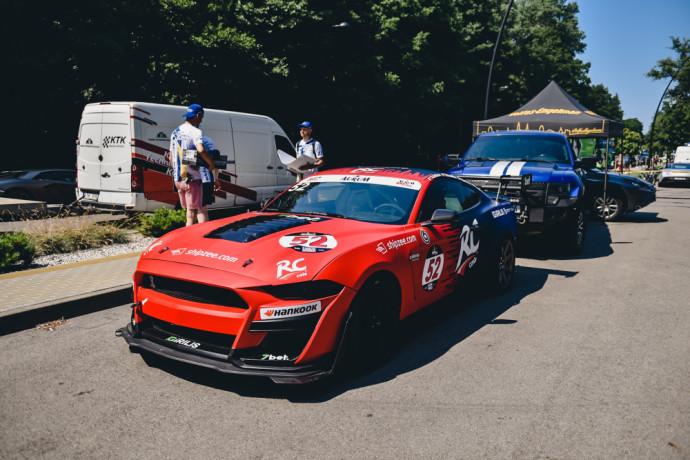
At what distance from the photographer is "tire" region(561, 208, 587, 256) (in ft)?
28.8

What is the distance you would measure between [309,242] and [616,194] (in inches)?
498

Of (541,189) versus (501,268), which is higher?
(541,189)

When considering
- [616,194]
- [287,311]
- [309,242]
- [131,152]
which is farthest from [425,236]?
[616,194]

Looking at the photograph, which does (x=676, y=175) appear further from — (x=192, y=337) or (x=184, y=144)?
(x=192, y=337)

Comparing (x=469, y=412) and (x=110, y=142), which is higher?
(x=110, y=142)

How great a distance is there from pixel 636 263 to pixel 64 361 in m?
8.04

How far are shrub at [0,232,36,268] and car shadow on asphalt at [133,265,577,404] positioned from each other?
3.57m

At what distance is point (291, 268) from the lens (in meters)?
3.58

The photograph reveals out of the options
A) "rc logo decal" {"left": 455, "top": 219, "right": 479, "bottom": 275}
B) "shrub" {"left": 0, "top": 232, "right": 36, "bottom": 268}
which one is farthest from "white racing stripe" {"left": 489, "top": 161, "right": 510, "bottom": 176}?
"shrub" {"left": 0, "top": 232, "right": 36, "bottom": 268}

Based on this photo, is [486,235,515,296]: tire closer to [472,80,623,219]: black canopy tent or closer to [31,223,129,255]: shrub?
[31,223,129,255]: shrub

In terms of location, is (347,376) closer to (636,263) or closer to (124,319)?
(124,319)

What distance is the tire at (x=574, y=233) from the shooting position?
8.77 meters

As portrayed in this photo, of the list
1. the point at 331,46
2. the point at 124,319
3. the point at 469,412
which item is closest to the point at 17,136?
the point at 331,46

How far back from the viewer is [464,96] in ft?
126
